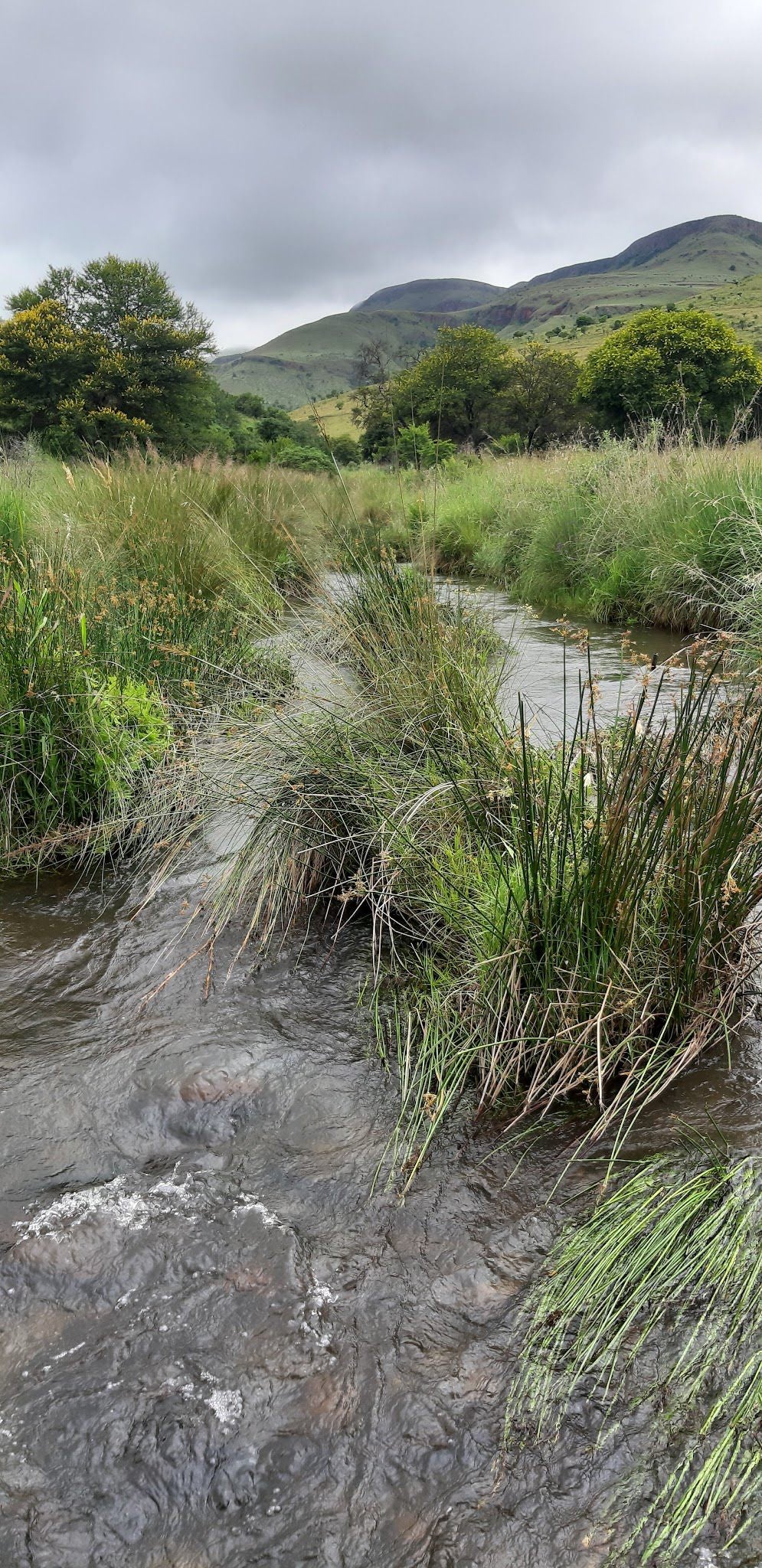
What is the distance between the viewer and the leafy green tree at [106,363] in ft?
68.3

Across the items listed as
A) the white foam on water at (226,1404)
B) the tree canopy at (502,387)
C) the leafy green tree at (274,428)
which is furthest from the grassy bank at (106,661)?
the leafy green tree at (274,428)

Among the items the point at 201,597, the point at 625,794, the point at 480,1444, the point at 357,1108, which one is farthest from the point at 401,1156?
the point at 201,597

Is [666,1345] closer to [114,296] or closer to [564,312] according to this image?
[114,296]

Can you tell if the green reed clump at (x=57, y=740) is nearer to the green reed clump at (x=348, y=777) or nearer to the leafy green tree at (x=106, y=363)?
the green reed clump at (x=348, y=777)

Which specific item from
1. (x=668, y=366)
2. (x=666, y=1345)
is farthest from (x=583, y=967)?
(x=668, y=366)

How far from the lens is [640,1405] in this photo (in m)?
1.40

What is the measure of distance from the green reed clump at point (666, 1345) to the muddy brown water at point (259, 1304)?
0.04 m

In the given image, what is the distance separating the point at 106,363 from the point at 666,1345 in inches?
934

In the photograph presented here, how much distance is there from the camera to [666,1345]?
4.85 feet

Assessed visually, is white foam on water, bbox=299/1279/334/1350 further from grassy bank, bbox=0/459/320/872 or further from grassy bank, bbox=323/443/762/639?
grassy bank, bbox=323/443/762/639

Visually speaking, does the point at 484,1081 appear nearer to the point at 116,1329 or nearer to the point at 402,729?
the point at 116,1329

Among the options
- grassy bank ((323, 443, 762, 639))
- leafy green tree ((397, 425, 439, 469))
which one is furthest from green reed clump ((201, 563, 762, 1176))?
grassy bank ((323, 443, 762, 639))

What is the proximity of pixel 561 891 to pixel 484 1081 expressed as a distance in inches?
20.5

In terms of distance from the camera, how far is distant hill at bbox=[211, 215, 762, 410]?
64125 millimetres
